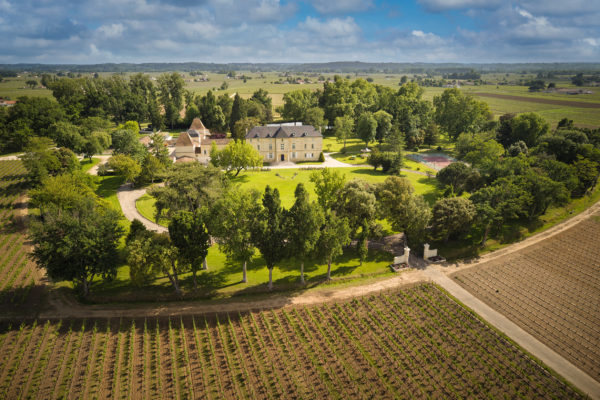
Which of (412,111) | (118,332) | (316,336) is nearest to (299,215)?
(316,336)

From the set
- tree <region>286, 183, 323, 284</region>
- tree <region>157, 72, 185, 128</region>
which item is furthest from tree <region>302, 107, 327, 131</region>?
tree <region>286, 183, 323, 284</region>

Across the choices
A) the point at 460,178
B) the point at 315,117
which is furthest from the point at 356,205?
the point at 315,117

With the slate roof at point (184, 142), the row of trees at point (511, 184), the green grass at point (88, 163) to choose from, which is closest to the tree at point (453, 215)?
the row of trees at point (511, 184)

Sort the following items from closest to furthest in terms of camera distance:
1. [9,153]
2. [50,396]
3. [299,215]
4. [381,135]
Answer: [50,396], [299,215], [9,153], [381,135]

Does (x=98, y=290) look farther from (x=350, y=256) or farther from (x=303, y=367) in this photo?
(x=350, y=256)

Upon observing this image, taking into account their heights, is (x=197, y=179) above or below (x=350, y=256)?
above

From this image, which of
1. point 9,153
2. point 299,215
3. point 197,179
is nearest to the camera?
point 299,215

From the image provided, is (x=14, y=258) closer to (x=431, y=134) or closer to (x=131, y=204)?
(x=131, y=204)

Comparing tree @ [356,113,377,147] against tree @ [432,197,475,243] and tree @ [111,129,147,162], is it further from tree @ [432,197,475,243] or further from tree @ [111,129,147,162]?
tree @ [111,129,147,162]

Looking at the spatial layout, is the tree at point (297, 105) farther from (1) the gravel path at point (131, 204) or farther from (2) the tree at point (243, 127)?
(1) the gravel path at point (131, 204)
